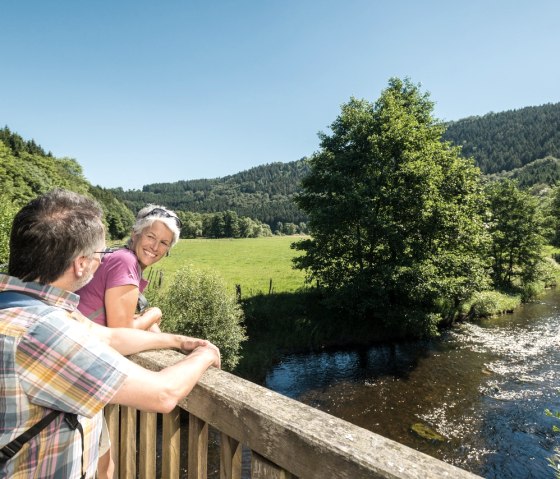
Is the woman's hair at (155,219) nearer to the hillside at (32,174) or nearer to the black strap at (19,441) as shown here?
the black strap at (19,441)

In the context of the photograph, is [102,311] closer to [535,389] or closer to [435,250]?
[535,389]

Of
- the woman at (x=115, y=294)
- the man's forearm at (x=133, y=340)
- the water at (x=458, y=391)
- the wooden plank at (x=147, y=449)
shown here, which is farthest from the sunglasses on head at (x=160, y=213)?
the water at (x=458, y=391)

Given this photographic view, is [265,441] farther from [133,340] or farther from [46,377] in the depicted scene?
[133,340]

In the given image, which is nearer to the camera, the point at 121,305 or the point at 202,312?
the point at 121,305

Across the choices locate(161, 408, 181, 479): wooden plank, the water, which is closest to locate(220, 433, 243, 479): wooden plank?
locate(161, 408, 181, 479): wooden plank

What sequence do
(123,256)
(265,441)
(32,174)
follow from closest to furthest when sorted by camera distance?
(265,441) → (123,256) → (32,174)

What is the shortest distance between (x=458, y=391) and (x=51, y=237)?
57.8 ft

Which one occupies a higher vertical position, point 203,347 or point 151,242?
point 151,242

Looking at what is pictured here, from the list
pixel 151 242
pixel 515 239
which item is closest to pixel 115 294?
pixel 151 242

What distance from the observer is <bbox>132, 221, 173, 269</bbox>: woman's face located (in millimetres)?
3160

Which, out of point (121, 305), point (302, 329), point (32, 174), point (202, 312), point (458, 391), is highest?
point (32, 174)

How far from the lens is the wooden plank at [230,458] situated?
1.93m

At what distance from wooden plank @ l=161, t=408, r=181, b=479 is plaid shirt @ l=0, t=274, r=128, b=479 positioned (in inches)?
30.3

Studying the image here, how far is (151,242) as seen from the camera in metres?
3.19
